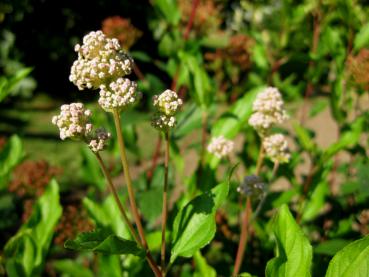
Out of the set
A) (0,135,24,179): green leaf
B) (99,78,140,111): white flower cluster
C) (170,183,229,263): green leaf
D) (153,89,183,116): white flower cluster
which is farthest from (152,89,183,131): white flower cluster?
(0,135,24,179): green leaf

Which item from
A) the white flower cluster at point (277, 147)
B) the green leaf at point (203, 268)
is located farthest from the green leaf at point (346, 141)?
the green leaf at point (203, 268)

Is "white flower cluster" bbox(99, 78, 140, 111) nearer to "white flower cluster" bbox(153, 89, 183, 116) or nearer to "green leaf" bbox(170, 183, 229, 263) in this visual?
"white flower cluster" bbox(153, 89, 183, 116)

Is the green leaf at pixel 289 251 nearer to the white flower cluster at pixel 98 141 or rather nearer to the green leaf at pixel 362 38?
the white flower cluster at pixel 98 141

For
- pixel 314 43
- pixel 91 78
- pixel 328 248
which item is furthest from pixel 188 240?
pixel 314 43

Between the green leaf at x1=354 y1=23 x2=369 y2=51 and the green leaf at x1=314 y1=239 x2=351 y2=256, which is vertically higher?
the green leaf at x1=354 y1=23 x2=369 y2=51

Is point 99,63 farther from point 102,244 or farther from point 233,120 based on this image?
point 233,120

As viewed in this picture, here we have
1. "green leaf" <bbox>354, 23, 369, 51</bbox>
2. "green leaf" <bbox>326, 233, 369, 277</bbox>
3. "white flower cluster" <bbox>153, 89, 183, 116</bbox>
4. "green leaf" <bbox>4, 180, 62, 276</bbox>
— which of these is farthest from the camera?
"green leaf" <bbox>354, 23, 369, 51</bbox>

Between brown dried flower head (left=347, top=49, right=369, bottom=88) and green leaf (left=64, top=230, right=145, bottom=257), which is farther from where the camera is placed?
brown dried flower head (left=347, top=49, right=369, bottom=88)
